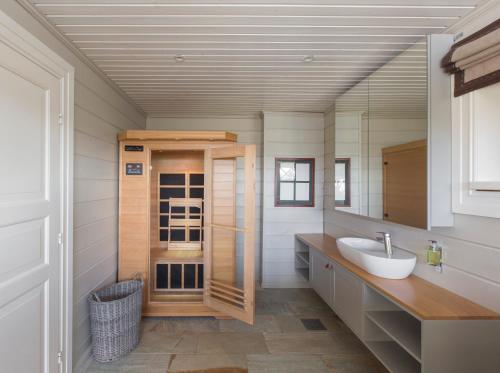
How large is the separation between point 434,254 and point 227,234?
2.11 m

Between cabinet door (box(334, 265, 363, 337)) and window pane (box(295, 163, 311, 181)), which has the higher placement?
window pane (box(295, 163, 311, 181))

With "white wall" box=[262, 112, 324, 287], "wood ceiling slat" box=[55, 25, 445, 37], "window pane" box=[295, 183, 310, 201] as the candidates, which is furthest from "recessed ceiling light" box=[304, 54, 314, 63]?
"window pane" box=[295, 183, 310, 201]

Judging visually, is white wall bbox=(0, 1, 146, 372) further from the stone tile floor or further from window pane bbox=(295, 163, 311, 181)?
window pane bbox=(295, 163, 311, 181)

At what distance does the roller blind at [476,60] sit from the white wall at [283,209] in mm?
2236

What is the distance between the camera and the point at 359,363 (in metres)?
2.37

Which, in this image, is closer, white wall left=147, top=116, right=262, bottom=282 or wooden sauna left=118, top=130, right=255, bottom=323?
wooden sauna left=118, top=130, right=255, bottom=323

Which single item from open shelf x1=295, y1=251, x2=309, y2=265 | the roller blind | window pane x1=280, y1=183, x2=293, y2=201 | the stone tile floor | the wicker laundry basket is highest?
the roller blind

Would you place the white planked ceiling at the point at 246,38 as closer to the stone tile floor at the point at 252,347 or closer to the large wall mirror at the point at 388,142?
the large wall mirror at the point at 388,142

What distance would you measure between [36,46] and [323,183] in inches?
133

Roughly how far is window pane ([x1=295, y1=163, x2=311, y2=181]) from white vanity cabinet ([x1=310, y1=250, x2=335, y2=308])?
1129mm

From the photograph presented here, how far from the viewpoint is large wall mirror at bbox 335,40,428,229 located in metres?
1.96

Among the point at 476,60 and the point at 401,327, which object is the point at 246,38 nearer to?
the point at 476,60

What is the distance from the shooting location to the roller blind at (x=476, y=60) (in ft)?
4.72

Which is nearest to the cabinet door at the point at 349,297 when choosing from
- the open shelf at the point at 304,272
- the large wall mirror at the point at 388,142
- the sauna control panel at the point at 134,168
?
the large wall mirror at the point at 388,142
